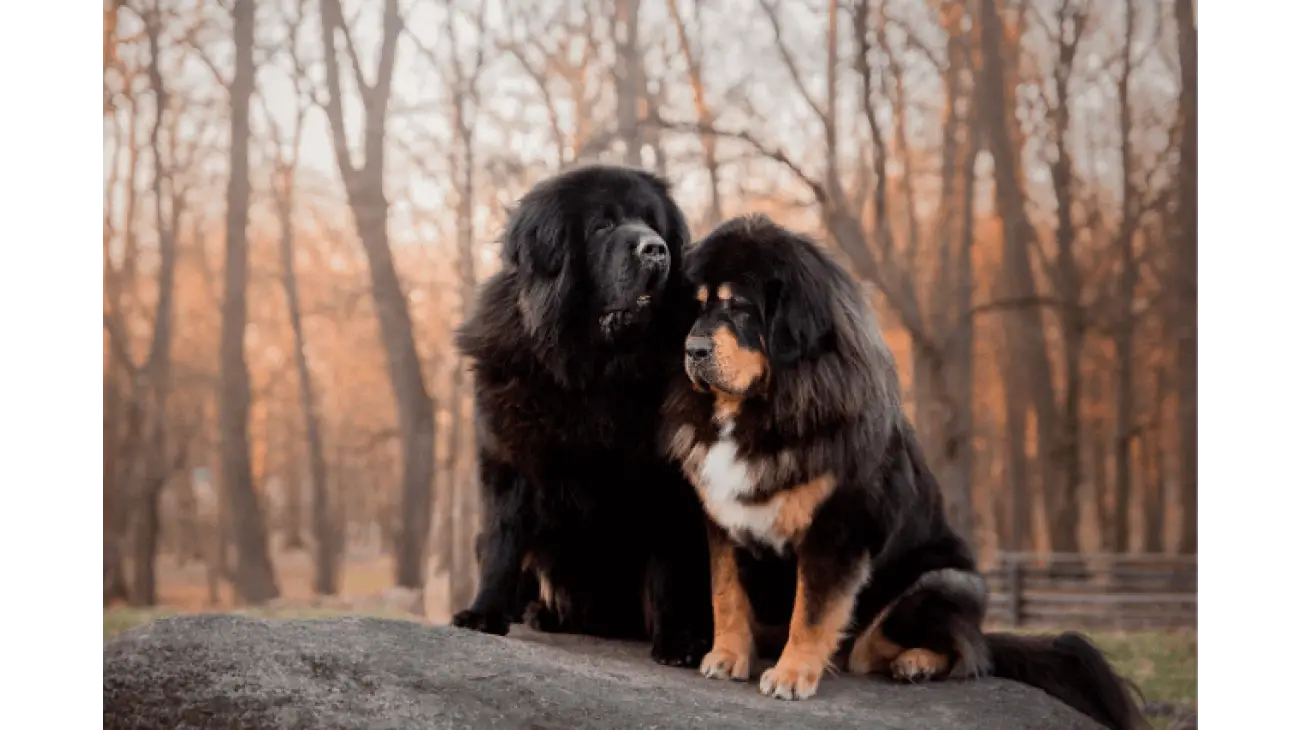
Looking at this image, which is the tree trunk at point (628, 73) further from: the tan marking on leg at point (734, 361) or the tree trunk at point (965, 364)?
the tan marking on leg at point (734, 361)

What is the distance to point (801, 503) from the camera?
2.95 metres

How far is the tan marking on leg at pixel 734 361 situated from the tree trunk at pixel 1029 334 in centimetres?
530

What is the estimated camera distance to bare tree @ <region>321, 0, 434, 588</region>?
7926 millimetres

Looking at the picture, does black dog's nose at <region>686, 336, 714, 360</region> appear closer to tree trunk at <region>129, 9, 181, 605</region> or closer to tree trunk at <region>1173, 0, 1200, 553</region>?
tree trunk at <region>1173, 0, 1200, 553</region>

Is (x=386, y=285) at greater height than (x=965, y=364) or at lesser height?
greater

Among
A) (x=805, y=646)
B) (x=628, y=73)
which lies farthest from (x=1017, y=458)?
(x=805, y=646)

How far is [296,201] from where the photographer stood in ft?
27.3

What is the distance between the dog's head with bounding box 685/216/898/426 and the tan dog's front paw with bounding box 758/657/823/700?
0.65m

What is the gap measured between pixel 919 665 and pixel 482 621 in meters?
1.28

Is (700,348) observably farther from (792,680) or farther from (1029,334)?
(1029,334)

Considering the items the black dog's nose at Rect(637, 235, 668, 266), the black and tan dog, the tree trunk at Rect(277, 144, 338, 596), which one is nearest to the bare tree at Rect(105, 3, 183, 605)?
the tree trunk at Rect(277, 144, 338, 596)

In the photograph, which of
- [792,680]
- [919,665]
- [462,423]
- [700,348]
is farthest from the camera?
[462,423]

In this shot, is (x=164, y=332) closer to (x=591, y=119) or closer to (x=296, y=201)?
(x=296, y=201)

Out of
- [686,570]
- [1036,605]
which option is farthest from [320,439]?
[686,570]
